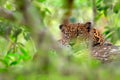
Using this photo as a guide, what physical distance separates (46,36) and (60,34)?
5413 millimetres

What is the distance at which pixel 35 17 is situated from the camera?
871mm

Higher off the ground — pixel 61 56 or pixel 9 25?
pixel 9 25

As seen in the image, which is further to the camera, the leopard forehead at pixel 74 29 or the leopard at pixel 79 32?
the leopard forehead at pixel 74 29

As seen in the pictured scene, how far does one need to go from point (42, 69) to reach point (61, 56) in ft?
0.17

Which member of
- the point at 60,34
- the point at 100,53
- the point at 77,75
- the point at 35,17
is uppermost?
the point at 60,34

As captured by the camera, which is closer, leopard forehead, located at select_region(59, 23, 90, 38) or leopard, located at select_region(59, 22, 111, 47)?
leopard, located at select_region(59, 22, 111, 47)

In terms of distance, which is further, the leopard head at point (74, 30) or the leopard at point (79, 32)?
the leopard head at point (74, 30)

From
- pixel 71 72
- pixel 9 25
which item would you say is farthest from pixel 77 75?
pixel 9 25

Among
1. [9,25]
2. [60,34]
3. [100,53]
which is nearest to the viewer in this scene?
[9,25]

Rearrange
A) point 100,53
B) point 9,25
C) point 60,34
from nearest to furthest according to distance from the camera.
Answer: point 9,25 < point 100,53 < point 60,34

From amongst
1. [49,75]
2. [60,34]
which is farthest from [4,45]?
[49,75]

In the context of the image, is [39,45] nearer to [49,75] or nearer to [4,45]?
[49,75]

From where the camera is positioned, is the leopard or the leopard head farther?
the leopard head

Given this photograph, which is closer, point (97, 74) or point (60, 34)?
point (97, 74)
